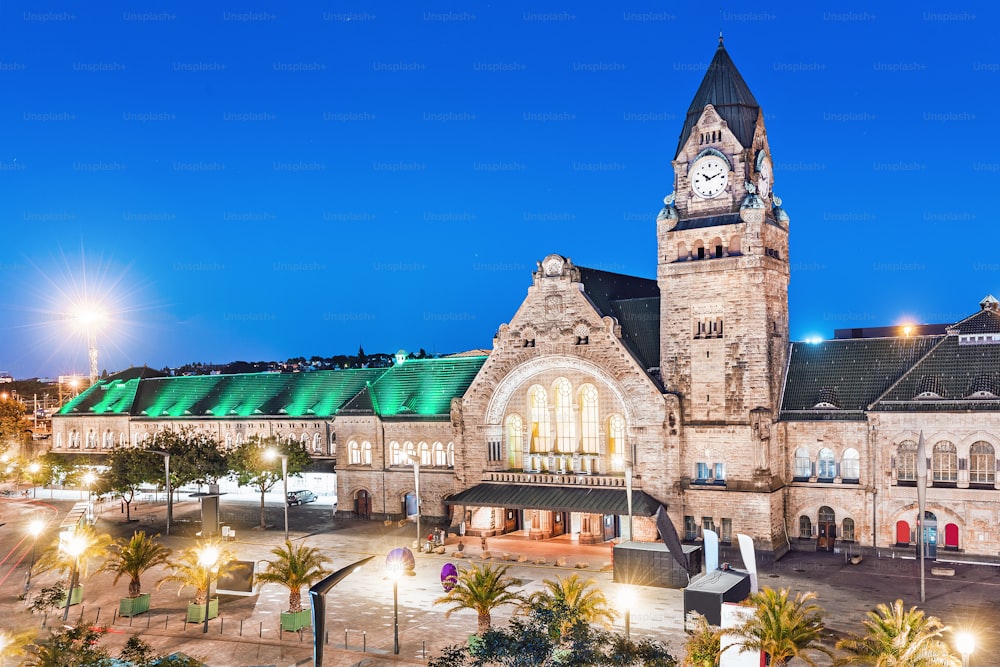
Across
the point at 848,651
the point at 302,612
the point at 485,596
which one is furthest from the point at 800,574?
the point at 302,612

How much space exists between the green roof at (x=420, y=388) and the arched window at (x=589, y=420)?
41.6ft

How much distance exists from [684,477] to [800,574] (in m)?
10.6

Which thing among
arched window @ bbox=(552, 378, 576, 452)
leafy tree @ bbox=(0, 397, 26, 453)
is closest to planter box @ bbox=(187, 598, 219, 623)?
arched window @ bbox=(552, 378, 576, 452)

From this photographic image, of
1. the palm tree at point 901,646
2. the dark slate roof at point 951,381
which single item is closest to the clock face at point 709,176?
the dark slate roof at point 951,381

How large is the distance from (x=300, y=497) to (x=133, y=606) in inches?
1604

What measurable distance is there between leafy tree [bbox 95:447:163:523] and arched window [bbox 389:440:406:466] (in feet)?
64.2

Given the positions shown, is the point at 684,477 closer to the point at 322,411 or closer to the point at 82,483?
the point at 322,411

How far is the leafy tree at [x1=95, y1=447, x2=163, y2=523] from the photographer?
74688 millimetres

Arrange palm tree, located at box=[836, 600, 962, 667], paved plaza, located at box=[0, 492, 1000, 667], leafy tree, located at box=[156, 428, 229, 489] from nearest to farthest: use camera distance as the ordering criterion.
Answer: palm tree, located at box=[836, 600, 962, 667]
paved plaza, located at box=[0, 492, 1000, 667]
leafy tree, located at box=[156, 428, 229, 489]

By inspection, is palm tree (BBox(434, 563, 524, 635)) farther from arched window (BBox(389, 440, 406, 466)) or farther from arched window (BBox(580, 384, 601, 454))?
arched window (BBox(389, 440, 406, 466))

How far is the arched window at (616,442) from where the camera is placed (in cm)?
6369

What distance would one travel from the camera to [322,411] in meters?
87.1

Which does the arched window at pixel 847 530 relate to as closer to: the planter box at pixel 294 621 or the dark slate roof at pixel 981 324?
the dark slate roof at pixel 981 324

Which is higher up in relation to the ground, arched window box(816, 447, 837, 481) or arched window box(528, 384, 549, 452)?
arched window box(528, 384, 549, 452)
